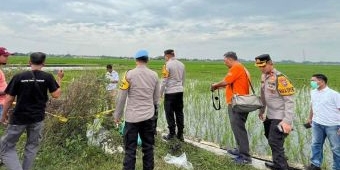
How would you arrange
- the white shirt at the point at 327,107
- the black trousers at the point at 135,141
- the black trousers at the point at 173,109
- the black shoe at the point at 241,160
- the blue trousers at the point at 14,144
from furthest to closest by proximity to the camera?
the black trousers at the point at 173,109
the black shoe at the point at 241,160
the white shirt at the point at 327,107
the black trousers at the point at 135,141
the blue trousers at the point at 14,144

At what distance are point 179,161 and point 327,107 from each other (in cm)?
257

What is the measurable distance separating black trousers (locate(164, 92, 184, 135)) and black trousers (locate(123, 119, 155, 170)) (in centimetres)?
215

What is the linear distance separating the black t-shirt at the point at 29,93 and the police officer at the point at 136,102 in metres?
0.89

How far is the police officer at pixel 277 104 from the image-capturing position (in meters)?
5.31

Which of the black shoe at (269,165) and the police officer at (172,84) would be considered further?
the police officer at (172,84)

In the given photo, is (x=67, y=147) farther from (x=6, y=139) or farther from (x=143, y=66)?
(x=143, y=66)

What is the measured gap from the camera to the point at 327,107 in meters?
6.09

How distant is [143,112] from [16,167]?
1776mm

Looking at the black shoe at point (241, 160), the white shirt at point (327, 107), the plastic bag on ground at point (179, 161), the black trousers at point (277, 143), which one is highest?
the white shirt at point (327, 107)

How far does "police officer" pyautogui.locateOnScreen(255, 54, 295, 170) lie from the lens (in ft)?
17.4

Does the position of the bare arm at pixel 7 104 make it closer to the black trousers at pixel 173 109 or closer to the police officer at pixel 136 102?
the police officer at pixel 136 102

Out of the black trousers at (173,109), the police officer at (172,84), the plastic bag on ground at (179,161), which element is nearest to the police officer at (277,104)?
the plastic bag on ground at (179,161)

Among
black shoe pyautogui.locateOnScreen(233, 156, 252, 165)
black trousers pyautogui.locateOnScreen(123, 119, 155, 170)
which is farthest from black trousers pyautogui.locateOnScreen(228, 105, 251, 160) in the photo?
black trousers pyautogui.locateOnScreen(123, 119, 155, 170)

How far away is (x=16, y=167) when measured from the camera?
15.8ft
